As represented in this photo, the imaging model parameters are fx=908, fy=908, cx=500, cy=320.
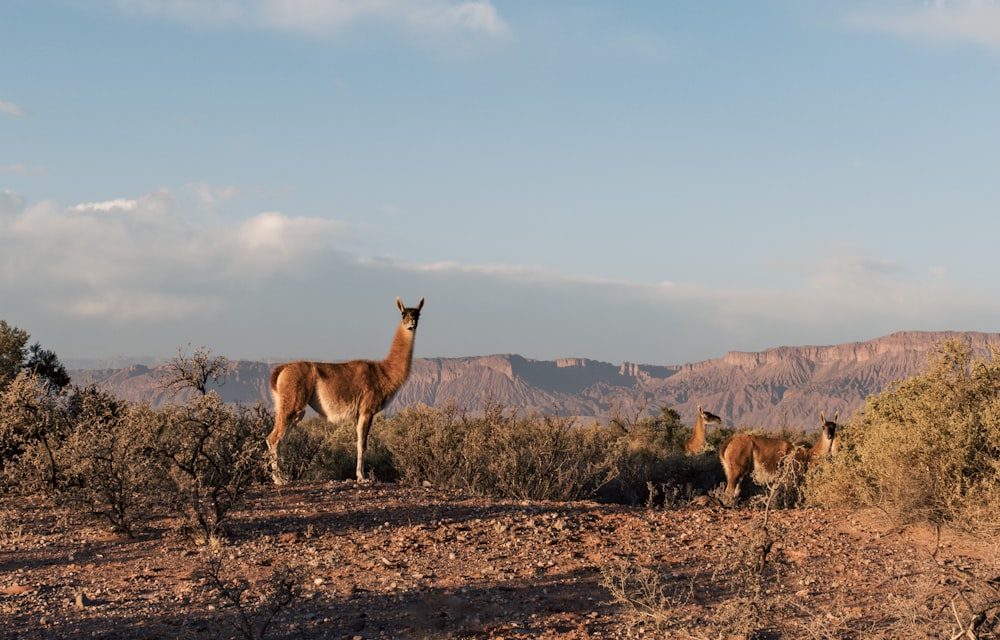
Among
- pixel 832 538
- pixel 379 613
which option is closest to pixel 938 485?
pixel 832 538

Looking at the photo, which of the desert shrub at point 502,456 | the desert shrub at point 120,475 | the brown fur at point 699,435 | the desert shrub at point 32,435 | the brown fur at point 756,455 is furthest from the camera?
the brown fur at point 699,435

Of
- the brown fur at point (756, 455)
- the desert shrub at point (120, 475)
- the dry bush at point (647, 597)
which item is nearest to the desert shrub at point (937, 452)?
the brown fur at point (756, 455)

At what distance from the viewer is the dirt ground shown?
7.28 m

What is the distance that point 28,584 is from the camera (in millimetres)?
8578

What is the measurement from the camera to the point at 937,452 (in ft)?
38.0

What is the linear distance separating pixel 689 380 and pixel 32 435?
483 feet

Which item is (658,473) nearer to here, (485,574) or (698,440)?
(698,440)

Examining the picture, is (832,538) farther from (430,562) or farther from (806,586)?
(430,562)

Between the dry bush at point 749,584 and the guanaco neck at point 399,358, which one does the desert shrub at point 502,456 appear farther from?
the dry bush at point 749,584

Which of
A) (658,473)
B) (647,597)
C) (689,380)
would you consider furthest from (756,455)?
(689,380)

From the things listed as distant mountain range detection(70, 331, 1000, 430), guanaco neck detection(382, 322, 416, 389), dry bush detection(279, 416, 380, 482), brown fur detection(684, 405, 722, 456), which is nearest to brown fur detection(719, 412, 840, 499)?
brown fur detection(684, 405, 722, 456)

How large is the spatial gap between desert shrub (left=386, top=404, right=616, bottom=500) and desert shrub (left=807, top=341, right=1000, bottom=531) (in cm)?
378

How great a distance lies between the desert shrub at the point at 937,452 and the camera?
36.9 feet

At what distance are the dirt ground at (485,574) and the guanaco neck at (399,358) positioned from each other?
2.70m
